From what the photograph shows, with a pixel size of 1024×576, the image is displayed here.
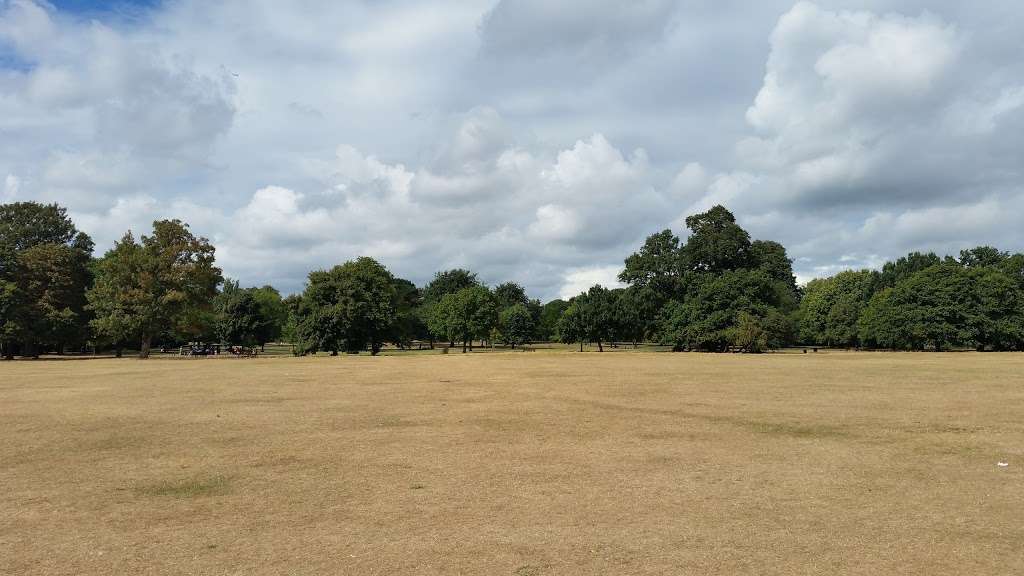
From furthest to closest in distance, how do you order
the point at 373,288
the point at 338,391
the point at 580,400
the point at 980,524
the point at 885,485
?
the point at 373,288, the point at 338,391, the point at 580,400, the point at 885,485, the point at 980,524

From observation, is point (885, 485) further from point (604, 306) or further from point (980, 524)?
point (604, 306)

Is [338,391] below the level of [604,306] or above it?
below

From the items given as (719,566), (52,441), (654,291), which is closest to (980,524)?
(719,566)

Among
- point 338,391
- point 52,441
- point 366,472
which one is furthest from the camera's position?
point 338,391

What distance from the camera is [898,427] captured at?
16578mm

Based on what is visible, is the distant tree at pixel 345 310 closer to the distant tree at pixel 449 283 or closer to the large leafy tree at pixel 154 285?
the large leafy tree at pixel 154 285

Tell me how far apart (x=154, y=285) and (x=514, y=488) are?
66312mm

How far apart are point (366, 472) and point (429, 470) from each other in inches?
45.9

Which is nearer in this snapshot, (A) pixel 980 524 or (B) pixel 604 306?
(A) pixel 980 524

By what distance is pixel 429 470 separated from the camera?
11.9 m

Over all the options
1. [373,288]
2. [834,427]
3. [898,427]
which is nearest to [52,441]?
[834,427]

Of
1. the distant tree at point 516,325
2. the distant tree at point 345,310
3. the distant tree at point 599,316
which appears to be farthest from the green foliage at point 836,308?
the distant tree at point 345,310

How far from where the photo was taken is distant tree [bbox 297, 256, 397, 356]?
231ft

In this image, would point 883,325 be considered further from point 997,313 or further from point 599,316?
point 599,316
